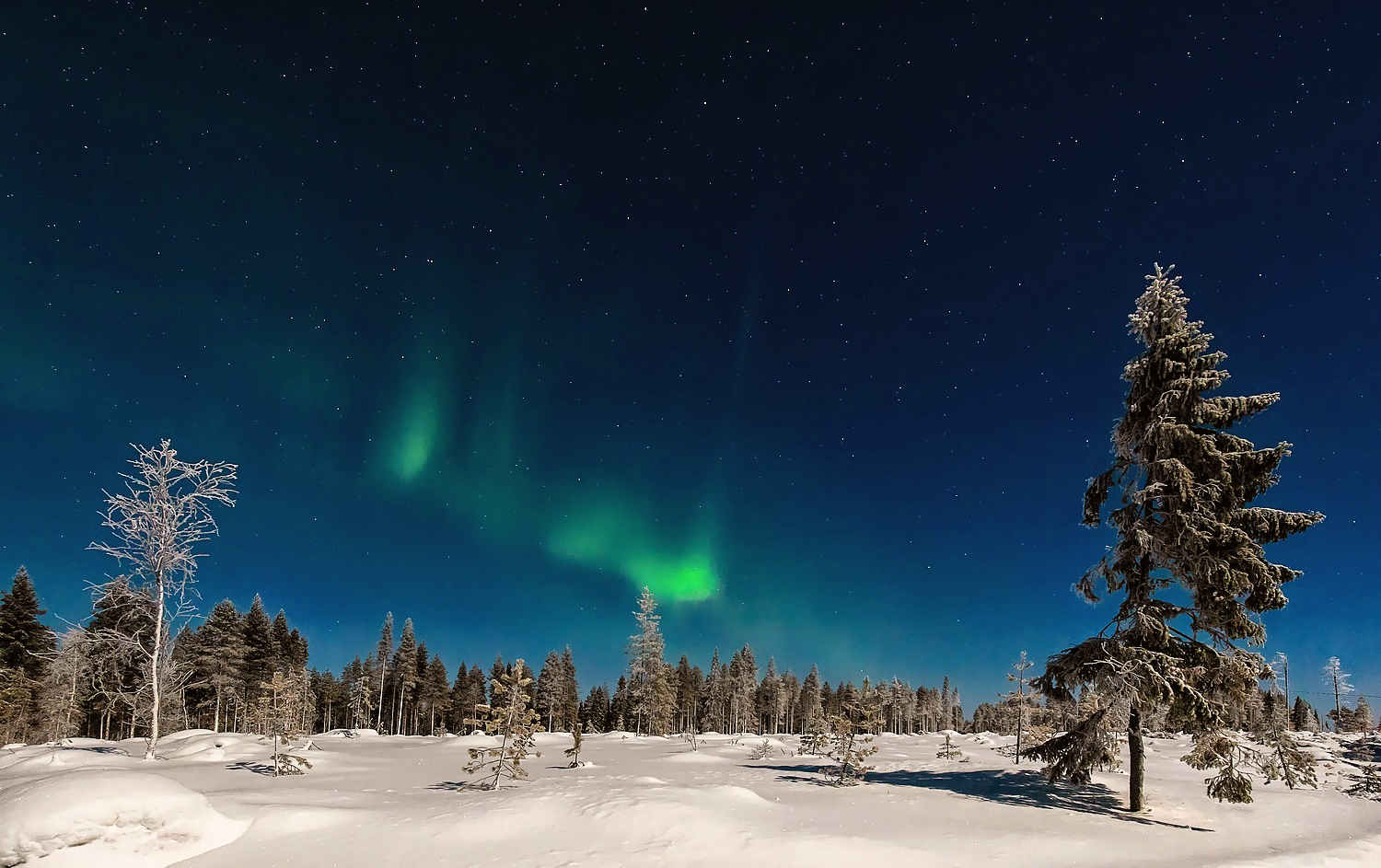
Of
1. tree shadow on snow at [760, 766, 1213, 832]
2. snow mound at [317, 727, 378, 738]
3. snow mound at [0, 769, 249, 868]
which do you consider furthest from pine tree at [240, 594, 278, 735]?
tree shadow on snow at [760, 766, 1213, 832]

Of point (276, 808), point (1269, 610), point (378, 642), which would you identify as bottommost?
point (378, 642)

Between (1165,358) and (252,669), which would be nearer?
(1165,358)

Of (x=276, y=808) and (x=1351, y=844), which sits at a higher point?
(x=1351, y=844)

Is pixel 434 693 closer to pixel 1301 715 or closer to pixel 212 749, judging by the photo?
pixel 212 749

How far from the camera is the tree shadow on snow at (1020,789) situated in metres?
14.1

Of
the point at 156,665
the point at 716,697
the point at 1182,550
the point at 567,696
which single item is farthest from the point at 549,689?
the point at 1182,550

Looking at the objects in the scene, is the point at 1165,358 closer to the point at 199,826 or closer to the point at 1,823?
the point at 199,826

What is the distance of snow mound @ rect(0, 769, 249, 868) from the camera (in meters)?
9.90

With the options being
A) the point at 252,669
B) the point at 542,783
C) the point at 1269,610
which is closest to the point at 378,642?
the point at 252,669

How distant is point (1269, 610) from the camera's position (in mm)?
13766

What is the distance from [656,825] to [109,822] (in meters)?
9.85

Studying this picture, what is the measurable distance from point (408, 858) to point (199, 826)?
454cm

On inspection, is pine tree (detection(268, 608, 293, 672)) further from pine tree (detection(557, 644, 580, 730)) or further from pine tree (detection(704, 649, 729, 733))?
pine tree (detection(704, 649, 729, 733))

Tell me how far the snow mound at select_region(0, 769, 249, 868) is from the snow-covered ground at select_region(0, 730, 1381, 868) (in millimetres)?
25
